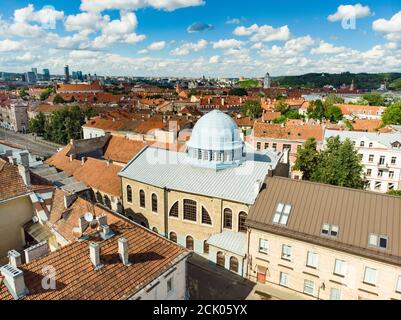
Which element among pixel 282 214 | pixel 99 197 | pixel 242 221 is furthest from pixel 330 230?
pixel 99 197

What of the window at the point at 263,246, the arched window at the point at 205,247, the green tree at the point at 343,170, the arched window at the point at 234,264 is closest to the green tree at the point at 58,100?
the arched window at the point at 205,247

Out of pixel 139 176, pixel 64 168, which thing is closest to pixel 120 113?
pixel 64 168

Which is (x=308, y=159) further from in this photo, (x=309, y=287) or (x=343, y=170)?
(x=309, y=287)

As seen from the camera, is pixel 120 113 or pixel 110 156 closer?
pixel 110 156
